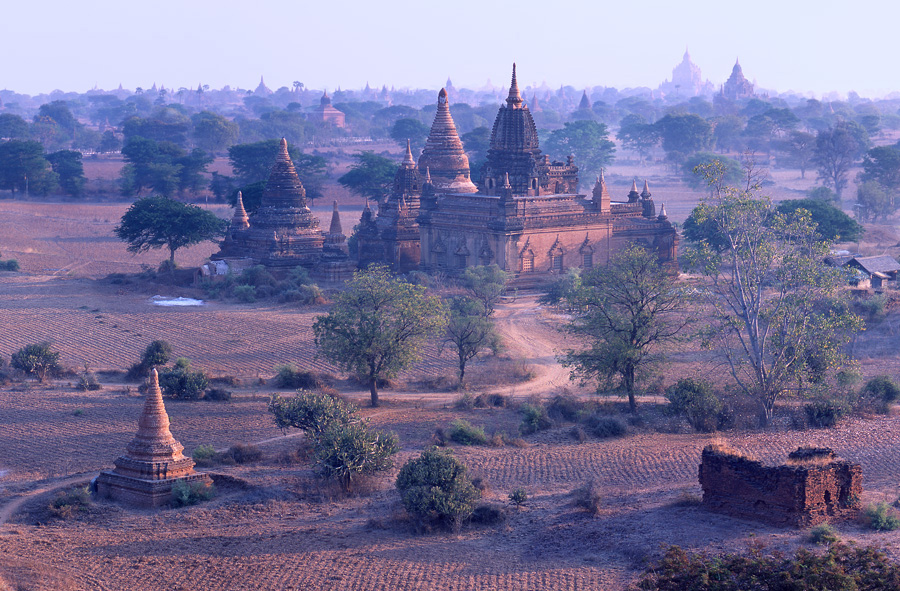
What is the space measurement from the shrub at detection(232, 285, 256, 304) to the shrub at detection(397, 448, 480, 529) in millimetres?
26114

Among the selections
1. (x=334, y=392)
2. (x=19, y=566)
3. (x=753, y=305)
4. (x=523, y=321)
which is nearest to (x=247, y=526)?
(x=19, y=566)

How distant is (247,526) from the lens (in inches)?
764

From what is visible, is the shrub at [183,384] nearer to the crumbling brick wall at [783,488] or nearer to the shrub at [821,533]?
the crumbling brick wall at [783,488]

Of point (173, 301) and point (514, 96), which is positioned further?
point (514, 96)

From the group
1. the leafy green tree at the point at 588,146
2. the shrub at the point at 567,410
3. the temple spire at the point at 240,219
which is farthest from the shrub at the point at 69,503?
the leafy green tree at the point at 588,146

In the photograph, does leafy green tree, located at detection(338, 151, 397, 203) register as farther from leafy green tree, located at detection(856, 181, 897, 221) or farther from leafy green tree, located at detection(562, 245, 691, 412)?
leafy green tree, located at detection(562, 245, 691, 412)

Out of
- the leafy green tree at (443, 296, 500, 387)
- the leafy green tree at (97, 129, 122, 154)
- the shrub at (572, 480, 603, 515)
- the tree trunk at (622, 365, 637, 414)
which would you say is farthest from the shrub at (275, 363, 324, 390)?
the leafy green tree at (97, 129, 122, 154)

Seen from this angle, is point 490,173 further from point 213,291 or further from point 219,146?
point 219,146

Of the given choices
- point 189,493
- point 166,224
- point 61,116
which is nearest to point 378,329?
point 189,493

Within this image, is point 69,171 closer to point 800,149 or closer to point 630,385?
point 800,149

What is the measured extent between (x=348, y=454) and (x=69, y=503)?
491cm

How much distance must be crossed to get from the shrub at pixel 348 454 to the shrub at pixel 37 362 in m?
12.9

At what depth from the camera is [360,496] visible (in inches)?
830

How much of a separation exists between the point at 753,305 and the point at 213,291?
2526cm
